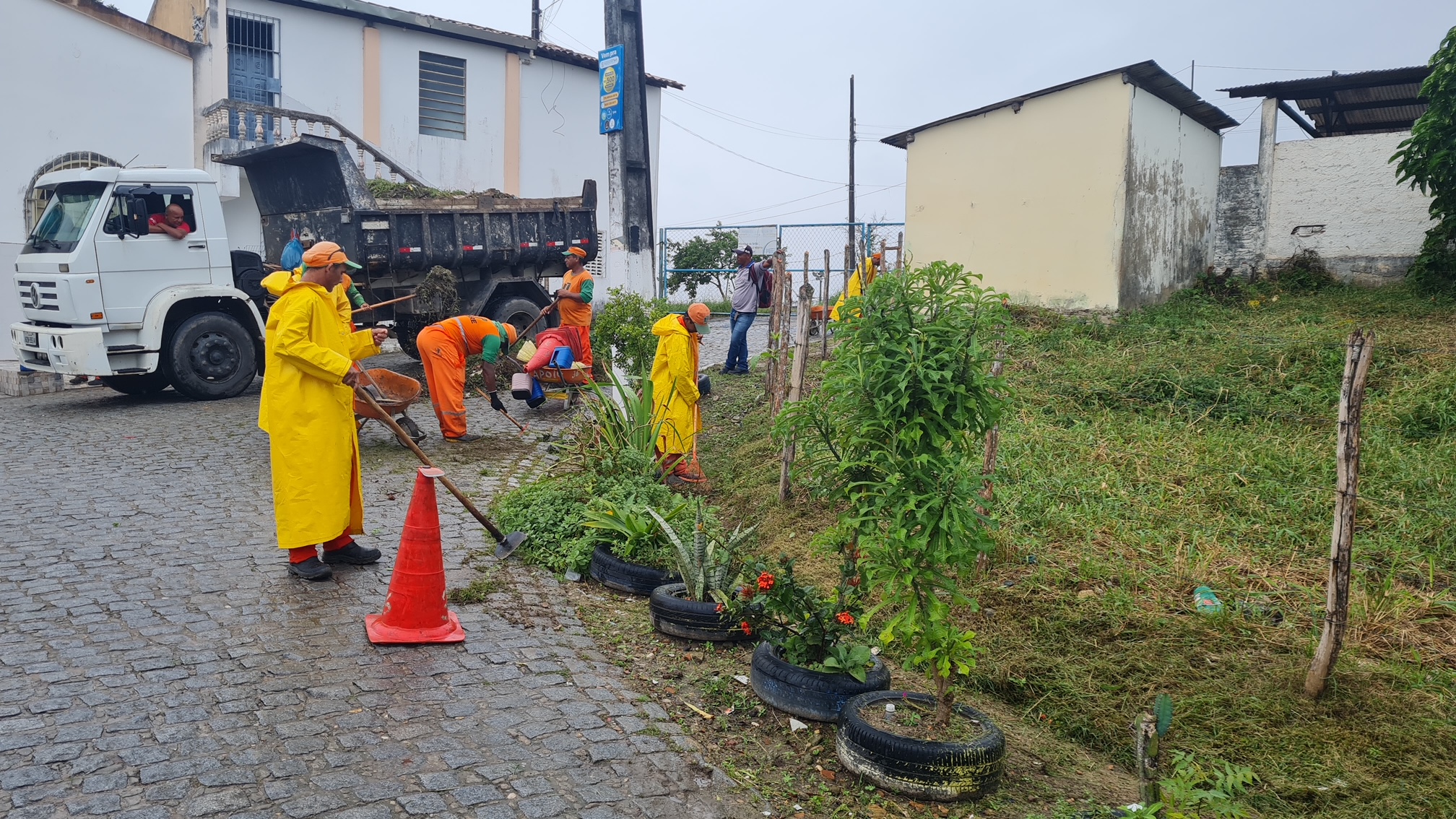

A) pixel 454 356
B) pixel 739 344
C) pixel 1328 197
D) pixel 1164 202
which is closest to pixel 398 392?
pixel 454 356

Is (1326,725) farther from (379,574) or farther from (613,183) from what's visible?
(613,183)

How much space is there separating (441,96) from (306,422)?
16.4 m

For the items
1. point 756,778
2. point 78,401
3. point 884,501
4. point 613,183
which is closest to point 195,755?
point 756,778

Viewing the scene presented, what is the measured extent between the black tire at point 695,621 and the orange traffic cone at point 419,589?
93cm

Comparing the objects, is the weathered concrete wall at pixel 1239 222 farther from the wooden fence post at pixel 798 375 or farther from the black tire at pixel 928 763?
the black tire at pixel 928 763

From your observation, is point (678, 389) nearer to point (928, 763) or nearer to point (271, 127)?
point (928, 763)

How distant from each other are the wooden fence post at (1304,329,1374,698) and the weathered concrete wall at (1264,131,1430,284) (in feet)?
37.6

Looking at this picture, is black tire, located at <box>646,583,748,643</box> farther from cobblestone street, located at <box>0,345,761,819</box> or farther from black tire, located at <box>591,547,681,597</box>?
black tire, located at <box>591,547,681,597</box>

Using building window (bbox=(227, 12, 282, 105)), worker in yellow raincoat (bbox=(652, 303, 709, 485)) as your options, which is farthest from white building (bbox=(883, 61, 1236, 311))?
building window (bbox=(227, 12, 282, 105))

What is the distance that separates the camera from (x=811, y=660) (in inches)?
158

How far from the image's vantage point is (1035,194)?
13.2 m

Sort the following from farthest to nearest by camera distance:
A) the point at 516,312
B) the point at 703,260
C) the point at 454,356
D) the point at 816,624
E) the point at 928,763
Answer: the point at 703,260 → the point at 516,312 → the point at 454,356 → the point at 816,624 → the point at 928,763

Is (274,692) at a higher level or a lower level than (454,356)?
lower

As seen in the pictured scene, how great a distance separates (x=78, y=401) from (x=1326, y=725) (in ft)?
39.5
